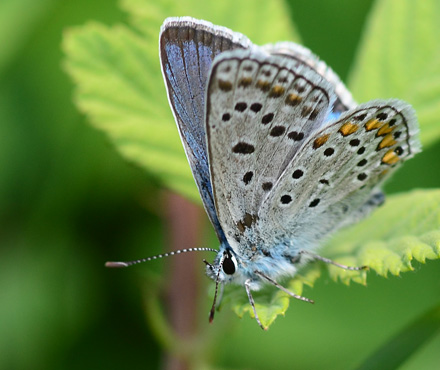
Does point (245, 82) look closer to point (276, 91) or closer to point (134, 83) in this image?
point (276, 91)

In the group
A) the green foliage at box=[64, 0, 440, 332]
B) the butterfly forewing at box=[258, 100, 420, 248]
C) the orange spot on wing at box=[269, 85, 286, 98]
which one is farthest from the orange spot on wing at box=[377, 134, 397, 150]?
the orange spot on wing at box=[269, 85, 286, 98]

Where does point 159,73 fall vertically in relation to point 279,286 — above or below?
above

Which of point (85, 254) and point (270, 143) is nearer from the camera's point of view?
point (270, 143)

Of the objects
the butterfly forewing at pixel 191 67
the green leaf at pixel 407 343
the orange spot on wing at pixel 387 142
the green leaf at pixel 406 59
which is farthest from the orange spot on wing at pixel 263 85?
the green leaf at pixel 407 343

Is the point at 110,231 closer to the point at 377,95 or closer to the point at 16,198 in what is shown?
the point at 16,198

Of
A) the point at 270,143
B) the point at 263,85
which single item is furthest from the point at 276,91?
the point at 270,143

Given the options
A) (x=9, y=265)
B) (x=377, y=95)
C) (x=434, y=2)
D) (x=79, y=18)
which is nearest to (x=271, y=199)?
(x=377, y=95)

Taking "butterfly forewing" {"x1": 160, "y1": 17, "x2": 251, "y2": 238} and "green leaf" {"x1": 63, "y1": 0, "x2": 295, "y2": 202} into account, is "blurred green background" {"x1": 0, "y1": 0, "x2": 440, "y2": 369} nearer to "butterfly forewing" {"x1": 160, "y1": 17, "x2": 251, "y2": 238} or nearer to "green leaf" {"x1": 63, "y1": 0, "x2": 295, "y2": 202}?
"green leaf" {"x1": 63, "y1": 0, "x2": 295, "y2": 202}
